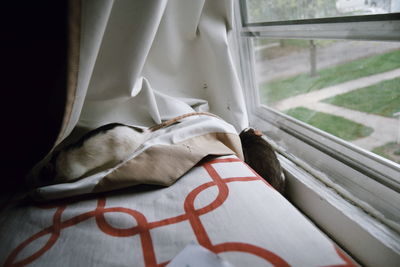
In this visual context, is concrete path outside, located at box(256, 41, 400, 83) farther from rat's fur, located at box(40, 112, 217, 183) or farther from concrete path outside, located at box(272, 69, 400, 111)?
rat's fur, located at box(40, 112, 217, 183)

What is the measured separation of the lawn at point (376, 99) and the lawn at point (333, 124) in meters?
0.04

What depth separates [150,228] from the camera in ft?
1.36

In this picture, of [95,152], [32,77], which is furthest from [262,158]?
[32,77]

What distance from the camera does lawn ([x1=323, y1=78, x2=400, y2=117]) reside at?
1.77 feet

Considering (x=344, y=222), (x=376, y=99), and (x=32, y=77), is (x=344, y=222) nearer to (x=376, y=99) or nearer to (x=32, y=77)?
(x=376, y=99)

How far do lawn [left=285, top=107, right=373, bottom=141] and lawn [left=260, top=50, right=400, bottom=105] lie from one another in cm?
8

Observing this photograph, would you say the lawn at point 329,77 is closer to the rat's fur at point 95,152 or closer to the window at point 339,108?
the window at point 339,108

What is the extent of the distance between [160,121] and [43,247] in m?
0.42

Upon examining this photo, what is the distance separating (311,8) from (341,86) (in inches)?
8.9

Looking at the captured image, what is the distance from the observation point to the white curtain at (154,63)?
0.58 meters

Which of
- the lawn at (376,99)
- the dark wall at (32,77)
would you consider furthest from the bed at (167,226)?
the lawn at (376,99)

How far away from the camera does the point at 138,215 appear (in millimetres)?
446

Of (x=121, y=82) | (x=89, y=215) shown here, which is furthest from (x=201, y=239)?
(x=121, y=82)

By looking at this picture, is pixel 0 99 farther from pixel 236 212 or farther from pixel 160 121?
pixel 236 212
